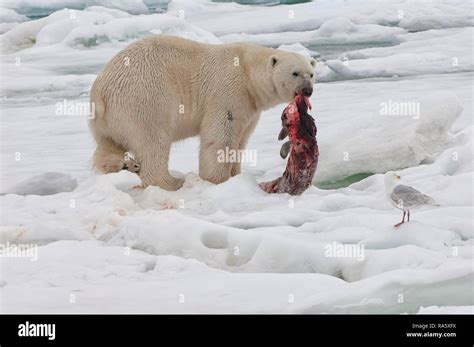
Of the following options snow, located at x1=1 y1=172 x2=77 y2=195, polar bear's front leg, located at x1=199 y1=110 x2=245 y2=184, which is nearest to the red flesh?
polar bear's front leg, located at x1=199 y1=110 x2=245 y2=184

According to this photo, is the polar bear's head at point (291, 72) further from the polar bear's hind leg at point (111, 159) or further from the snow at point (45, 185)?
the snow at point (45, 185)

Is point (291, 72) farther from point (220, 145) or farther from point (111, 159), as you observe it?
point (111, 159)

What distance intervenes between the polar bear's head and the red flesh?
0.25m

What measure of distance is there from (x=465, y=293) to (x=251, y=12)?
13.3 metres

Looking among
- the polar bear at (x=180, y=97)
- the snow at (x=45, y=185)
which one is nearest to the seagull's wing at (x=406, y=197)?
the polar bear at (x=180, y=97)

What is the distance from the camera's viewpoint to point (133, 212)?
5488 mm

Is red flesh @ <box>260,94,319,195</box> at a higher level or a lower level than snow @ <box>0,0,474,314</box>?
higher

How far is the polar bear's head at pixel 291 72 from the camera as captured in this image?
617 centimetres

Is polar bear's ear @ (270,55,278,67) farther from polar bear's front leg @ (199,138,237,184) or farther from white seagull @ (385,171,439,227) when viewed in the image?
white seagull @ (385,171,439,227)

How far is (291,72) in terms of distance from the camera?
6.18 metres

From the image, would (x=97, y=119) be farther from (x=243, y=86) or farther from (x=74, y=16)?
(x=74, y=16)

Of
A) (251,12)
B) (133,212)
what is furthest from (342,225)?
(251,12)

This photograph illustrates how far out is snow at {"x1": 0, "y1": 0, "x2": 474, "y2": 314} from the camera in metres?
4.00

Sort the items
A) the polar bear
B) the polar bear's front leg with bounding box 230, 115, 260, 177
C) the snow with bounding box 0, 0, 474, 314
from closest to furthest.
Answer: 1. the snow with bounding box 0, 0, 474, 314
2. the polar bear
3. the polar bear's front leg with bounding box 230, 115, 260, 177
